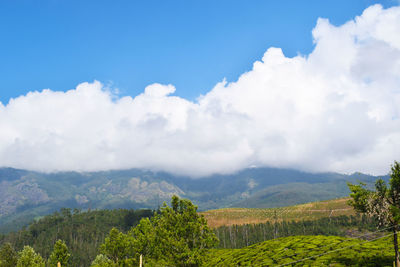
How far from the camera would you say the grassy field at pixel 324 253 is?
2331 inches

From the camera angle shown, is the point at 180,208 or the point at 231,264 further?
the point at 231,264

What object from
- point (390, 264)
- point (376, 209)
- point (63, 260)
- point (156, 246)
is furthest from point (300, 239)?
point (63, 260)

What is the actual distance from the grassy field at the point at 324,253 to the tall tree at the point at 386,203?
24.2ft

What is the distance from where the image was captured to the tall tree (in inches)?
1763

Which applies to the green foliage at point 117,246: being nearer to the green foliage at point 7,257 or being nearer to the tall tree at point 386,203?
the tall tree at point 386,203

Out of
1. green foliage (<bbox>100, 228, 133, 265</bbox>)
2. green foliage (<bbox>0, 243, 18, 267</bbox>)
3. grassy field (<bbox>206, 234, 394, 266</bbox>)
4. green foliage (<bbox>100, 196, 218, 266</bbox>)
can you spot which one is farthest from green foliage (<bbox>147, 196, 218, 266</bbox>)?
green foliage (<bbox>0, 243, 18, 267</bbox>)

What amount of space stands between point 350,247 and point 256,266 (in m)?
24.4

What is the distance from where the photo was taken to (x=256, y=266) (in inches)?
3009

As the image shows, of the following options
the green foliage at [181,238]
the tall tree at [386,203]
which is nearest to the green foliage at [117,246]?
the green foliage at [181,238]

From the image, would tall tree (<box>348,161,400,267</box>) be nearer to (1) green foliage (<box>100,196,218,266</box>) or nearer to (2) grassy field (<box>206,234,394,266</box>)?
(2) grassy field (<box>206,234,394,266</box>)

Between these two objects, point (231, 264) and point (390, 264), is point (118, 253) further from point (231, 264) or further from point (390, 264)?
point (390, 264)

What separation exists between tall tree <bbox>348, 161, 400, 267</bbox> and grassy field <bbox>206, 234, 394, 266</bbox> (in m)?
7.37

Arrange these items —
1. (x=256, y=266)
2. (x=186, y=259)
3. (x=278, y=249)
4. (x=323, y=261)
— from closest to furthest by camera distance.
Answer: (x=186, y=259)
(x=323, y=261)
(x=256, y=266)
(x=278, y=249)

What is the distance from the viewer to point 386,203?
45.4 meters
